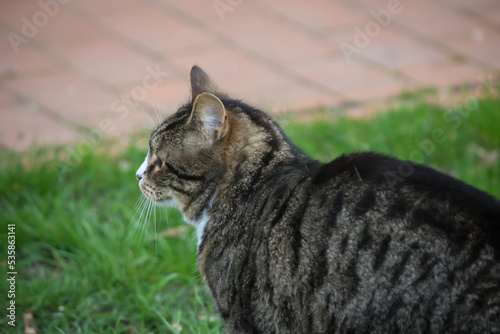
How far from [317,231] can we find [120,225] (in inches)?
62.5

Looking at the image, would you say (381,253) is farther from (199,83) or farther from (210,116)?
(199,83)

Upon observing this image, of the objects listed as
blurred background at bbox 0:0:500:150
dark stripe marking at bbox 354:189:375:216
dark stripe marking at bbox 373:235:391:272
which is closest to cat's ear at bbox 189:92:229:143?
dark stripe marking at bbox 354:189:375:216

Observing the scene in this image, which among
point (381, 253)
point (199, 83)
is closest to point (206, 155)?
point (199, 83)

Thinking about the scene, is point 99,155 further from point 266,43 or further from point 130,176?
point 266,43

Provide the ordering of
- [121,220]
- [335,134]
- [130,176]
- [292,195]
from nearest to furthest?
[292,195] < [121,220] < [130,176] < [335,134]

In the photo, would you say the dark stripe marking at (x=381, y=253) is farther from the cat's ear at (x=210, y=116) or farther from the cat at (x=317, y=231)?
the cat's ear at (x=210, y=116)

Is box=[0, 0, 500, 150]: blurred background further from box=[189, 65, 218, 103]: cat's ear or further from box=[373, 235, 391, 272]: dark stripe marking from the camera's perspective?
box=[373, 235, 391, 272]: dark stripe marking

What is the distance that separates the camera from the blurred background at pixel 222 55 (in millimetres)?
4602

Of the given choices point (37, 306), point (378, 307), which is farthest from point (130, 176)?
point (378, 307)

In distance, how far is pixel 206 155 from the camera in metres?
2.47

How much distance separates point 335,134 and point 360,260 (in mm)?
2179

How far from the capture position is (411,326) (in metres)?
2.00

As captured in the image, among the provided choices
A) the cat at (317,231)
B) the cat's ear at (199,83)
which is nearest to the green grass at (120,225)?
the cat at (317,231)

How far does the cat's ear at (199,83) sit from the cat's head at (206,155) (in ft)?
0.56
